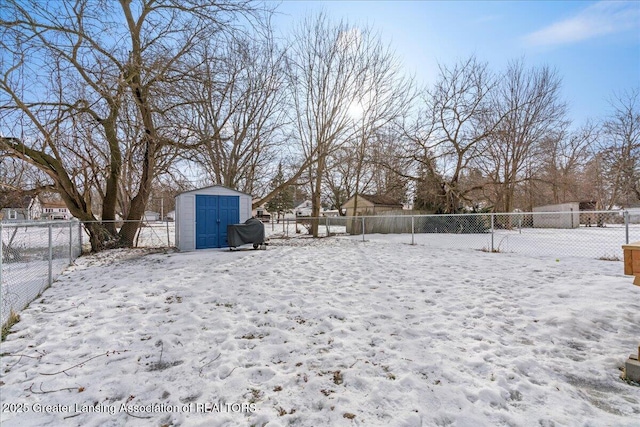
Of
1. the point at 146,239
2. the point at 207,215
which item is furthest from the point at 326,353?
the point at 146,239

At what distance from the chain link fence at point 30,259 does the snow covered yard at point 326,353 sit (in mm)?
294

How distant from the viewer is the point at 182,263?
696 cm

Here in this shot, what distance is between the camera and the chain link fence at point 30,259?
3972mm

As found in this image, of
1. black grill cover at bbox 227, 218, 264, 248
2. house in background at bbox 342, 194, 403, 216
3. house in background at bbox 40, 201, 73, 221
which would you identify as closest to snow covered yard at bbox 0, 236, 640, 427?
black grill cover at bbox 227, 218, 264, 248

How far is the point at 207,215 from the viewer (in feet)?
32.0

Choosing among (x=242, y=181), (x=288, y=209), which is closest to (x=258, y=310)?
(x=242, y=181)

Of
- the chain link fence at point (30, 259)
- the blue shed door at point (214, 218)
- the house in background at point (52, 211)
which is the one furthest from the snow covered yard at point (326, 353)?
the house in background at point (52, 211)

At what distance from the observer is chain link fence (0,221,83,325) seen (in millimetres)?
3972

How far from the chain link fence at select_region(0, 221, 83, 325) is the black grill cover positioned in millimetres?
3889

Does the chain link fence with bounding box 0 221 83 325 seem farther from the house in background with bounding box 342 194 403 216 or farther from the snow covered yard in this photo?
the house in background with bounding box 342 194 403 216

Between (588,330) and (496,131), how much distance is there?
17.7 m

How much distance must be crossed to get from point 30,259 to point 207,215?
4530 millimetres

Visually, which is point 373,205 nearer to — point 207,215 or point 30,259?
point 207,215

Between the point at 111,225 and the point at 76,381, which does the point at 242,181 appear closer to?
the point at 111,225
